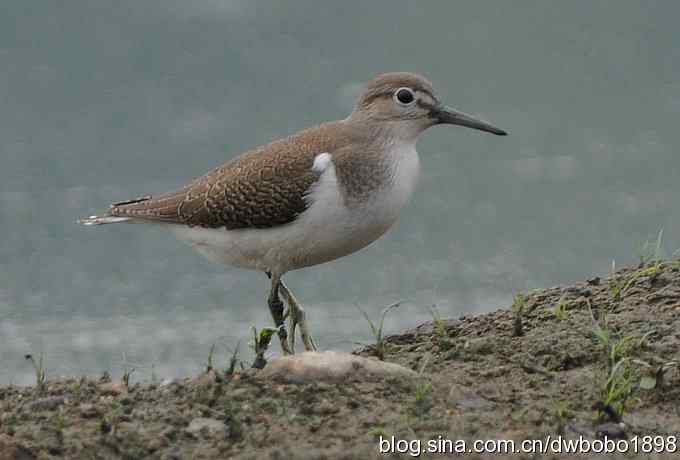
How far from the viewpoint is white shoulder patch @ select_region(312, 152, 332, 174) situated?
7.89m

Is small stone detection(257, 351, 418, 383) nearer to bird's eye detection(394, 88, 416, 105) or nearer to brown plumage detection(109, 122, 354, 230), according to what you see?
brown plumage detection(109, 122, 354, 230)

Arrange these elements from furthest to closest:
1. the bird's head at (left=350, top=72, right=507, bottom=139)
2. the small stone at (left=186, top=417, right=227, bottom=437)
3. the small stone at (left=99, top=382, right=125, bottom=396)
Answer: the bird's head at (left=350, top=72, right=507, bottom=139) → the small stone at (left=99, top=382, right=125, bottom=396) → the small stone at (left=186, top=417, right=227, bottom=437)

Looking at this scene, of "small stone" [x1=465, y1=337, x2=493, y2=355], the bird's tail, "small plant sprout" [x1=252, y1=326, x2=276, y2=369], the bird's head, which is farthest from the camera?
the bird's tail

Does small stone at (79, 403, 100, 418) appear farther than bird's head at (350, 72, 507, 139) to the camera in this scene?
No

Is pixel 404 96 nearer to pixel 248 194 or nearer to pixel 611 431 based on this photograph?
pixel 248 194

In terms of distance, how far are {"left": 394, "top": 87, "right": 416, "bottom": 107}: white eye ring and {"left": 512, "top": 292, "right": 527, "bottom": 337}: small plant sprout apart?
155cm

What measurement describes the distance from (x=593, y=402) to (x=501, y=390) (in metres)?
0.53

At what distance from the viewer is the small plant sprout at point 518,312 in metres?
7.72

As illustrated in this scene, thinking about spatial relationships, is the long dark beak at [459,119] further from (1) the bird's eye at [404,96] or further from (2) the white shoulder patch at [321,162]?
(2) the white shoulder patch at [321,162]

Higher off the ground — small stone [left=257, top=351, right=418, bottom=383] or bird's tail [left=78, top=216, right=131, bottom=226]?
bird's tail [left=78, top=216, right=131, bottom=226]

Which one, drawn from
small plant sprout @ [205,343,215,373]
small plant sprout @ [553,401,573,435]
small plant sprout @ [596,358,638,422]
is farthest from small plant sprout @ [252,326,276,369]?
small plant sprout @ [596,358,638,422]

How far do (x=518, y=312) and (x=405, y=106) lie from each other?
1663 mm

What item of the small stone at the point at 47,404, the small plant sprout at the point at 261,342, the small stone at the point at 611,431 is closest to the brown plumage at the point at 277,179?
the small plant sprout at the point at 261,342

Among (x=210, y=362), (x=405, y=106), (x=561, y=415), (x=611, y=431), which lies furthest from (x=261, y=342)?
(x=611, y=431)
